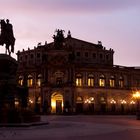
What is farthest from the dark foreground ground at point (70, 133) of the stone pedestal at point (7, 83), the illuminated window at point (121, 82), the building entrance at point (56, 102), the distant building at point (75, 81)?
the illuminated window at point (121, 82)

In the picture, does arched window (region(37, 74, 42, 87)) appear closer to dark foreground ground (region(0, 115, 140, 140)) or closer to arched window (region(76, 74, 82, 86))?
arched window (region(76, 74, 82, 86))

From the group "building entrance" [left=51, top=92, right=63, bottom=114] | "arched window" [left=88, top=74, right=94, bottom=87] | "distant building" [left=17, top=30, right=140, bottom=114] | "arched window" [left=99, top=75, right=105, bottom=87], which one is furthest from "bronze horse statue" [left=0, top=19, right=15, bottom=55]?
"arched window" [left=99, top=75, right=105, bottom=87]

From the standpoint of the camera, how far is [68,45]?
380 feet

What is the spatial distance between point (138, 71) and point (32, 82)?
1190 inches

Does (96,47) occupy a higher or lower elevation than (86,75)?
higher

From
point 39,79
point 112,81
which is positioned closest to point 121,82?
point 112,81

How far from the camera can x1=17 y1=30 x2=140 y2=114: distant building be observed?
102 m

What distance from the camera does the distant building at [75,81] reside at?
10194 cm

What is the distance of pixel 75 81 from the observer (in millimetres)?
104500

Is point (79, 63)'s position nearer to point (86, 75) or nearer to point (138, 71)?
point (86, 75)

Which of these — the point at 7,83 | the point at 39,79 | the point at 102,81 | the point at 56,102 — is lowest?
the point at 7,83

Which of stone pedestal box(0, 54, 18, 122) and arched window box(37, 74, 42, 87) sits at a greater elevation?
arched window box(37, 74, 42, 87)

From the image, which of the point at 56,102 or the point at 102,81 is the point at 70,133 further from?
the point at 102,81

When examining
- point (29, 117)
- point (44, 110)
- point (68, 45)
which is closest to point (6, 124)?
point (29, 117)
